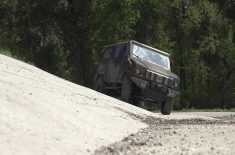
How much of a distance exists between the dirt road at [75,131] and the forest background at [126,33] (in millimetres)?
20117

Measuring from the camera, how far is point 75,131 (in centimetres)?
638

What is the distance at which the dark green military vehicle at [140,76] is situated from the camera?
13.2 meters

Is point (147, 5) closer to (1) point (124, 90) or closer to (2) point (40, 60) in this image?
(2) point (40, 60)

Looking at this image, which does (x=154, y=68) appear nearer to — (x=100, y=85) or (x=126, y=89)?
(x=126, y=89)

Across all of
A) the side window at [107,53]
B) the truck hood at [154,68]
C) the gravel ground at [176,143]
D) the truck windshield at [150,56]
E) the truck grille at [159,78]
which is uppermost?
the side window at [107,53]

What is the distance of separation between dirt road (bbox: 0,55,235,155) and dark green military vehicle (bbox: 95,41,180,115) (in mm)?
4063

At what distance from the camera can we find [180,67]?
112ft

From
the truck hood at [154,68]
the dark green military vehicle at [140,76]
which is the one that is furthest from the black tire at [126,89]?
the truck hood at [154,68]

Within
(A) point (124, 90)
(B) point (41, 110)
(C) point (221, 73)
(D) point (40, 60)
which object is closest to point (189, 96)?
(C) point (221, 73)

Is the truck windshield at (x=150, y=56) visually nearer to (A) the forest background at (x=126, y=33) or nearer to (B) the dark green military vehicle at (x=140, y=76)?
(B) the dark green military vehicle at (x=140, y=76)

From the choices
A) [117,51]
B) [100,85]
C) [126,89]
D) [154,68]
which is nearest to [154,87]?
[154,68]

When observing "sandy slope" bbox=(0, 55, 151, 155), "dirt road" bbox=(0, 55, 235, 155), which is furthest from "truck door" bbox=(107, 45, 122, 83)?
"dirt road" bbox=(0, 55, 235, 155)

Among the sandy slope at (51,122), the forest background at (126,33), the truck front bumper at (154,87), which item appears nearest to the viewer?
the sandy slope at (51,122)

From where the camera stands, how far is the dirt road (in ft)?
17.9
